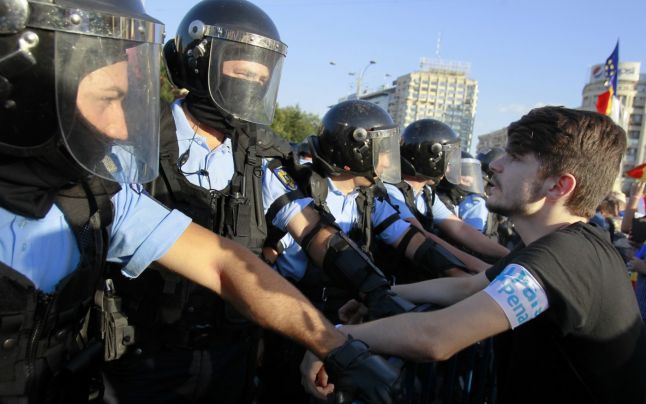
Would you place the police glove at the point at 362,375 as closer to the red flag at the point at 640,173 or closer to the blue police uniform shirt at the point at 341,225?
the blue police uniform shirt at the point at 341,225

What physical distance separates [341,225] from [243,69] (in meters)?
1.19

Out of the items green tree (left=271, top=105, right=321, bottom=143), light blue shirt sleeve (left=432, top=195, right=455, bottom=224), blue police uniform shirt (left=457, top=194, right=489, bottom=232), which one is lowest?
green tree (left=271, top=105, right=321, bottom=143)

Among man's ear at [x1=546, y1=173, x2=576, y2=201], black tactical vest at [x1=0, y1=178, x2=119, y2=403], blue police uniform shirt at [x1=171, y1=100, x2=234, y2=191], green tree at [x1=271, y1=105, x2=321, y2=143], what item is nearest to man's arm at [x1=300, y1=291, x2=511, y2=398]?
man's ear at [x1=546, y1=173, x2=576, y2=201]

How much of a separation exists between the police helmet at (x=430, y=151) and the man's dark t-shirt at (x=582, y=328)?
302 cm

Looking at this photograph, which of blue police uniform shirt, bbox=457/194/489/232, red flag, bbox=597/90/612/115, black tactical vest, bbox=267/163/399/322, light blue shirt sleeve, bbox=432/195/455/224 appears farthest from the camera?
red flag, bbox=597/90/612/115

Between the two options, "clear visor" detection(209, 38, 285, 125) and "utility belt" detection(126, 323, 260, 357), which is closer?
"utility belt" detection(126, 323, 260, 357)

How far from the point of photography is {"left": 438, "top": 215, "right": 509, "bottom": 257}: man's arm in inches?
162

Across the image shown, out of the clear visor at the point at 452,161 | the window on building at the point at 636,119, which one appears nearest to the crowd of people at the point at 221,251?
the clear visor at the point at 452,161

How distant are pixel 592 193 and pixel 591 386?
0.71 metres

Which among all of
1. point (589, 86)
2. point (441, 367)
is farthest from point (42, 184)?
point (589, 86)

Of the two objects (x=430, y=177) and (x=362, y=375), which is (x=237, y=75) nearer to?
(x=362, y=375)

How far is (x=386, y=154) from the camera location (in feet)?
12.0

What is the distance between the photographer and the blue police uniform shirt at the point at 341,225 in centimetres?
312

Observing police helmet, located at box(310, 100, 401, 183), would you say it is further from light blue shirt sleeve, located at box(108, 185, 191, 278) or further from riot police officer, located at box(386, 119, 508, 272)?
light blue shirt sleeve, located at box(108, 185, 191, 278)
